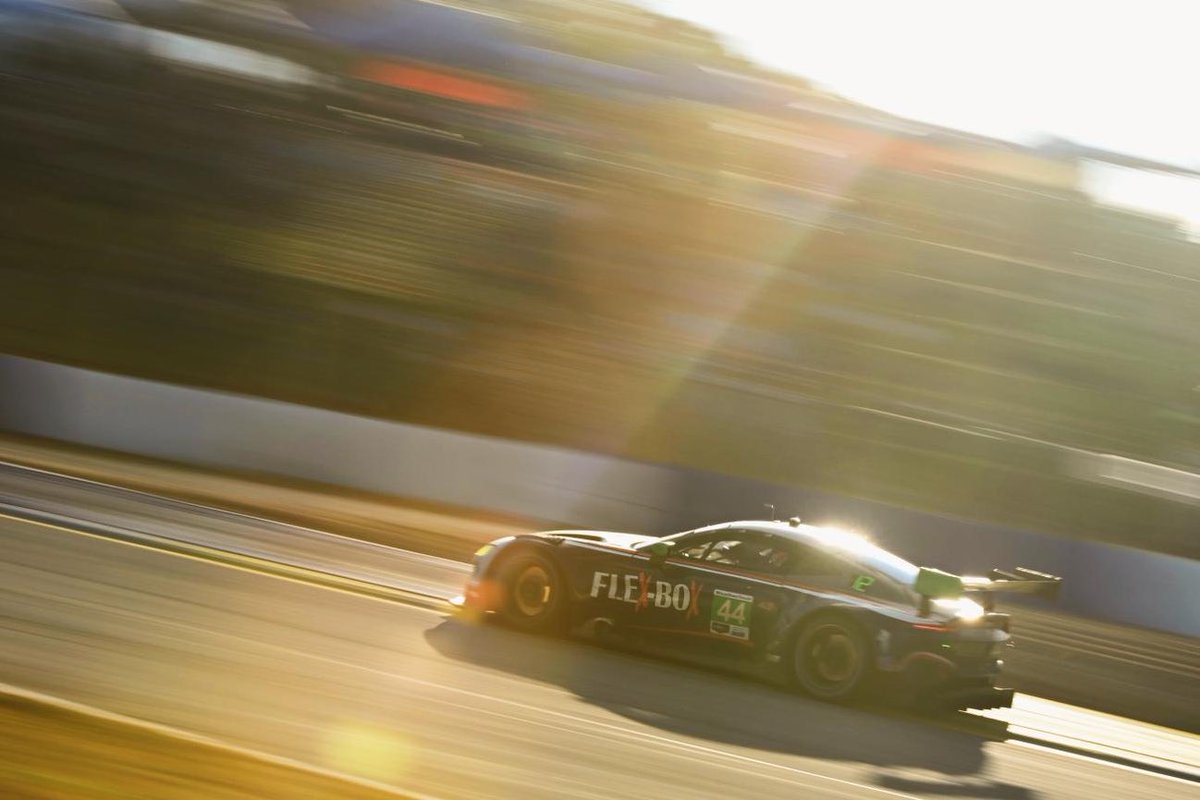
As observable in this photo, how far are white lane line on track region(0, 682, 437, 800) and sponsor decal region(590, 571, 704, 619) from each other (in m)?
3.67

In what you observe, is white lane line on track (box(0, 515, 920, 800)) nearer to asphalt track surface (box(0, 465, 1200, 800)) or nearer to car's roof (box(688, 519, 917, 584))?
asphalt track surface (box(0, 465, 1200, 800))

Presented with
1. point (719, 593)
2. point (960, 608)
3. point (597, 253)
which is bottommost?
point (719, 593)

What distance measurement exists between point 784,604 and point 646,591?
88 cm

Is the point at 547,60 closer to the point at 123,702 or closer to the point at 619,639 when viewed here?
the point at 619,639

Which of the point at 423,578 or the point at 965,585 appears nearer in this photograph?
the point at 965,585

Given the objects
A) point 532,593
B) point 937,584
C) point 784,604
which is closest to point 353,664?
point 532,593

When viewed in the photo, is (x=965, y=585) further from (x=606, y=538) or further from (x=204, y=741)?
(x=204, y=741)

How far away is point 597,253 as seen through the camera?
3288 cm

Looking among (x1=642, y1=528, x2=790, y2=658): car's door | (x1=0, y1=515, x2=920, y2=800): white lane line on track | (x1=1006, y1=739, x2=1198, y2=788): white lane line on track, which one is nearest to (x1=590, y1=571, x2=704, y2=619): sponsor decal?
(x1=642, y1=528, x2=790, y2=658): car's door

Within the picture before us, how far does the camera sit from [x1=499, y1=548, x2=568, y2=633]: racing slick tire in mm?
9367

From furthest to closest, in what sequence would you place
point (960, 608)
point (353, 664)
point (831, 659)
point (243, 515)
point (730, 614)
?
point (243, 515) → point (730, 614) → point (831, 659) → point (960, 608) → point (353, 664)

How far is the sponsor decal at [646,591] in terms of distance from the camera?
354 inches

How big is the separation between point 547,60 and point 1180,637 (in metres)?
29.0

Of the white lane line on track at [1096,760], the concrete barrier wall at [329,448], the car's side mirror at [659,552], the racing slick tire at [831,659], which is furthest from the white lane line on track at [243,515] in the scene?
the white lane line on track at [1096,760]
